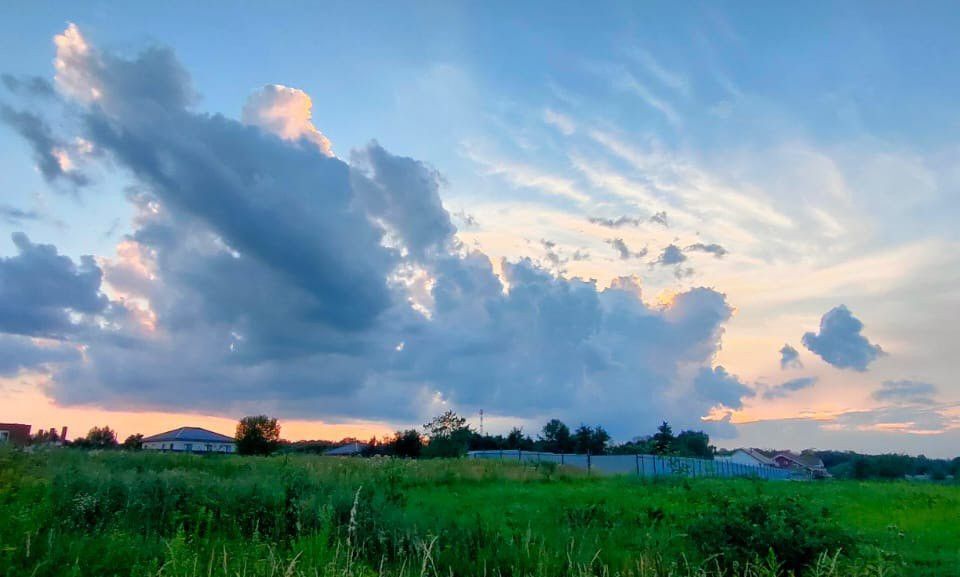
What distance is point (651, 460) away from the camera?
156 feet

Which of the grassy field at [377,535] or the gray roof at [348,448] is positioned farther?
the gray roof at [348,448]

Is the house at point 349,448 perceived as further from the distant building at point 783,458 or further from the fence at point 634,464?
the distant building at point 783,458

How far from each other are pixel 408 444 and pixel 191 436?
3551 centimetres

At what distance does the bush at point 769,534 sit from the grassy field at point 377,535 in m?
0.02

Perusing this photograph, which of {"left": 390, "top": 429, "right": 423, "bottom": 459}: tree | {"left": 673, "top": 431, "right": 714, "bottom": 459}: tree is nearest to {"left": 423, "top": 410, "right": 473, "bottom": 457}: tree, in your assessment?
{"left": 390, "top": 429, "right": 423, "bottom": 459}: tree

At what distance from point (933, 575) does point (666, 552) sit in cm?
368

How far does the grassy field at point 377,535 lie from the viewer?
25.0ft

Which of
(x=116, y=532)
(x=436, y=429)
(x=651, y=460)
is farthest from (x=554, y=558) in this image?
(x=436, y=429)

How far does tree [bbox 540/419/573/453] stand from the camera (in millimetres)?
102125

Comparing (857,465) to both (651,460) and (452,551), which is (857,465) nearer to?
(651,460)

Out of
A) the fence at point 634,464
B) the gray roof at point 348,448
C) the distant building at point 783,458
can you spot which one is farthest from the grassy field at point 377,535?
the distant building at point 783,458

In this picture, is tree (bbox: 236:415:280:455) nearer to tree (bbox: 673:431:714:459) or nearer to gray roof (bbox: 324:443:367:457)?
gray roof (bbox: 324:443:367:457)

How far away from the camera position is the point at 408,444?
247 feet

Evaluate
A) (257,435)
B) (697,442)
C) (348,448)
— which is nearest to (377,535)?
(257,435)
